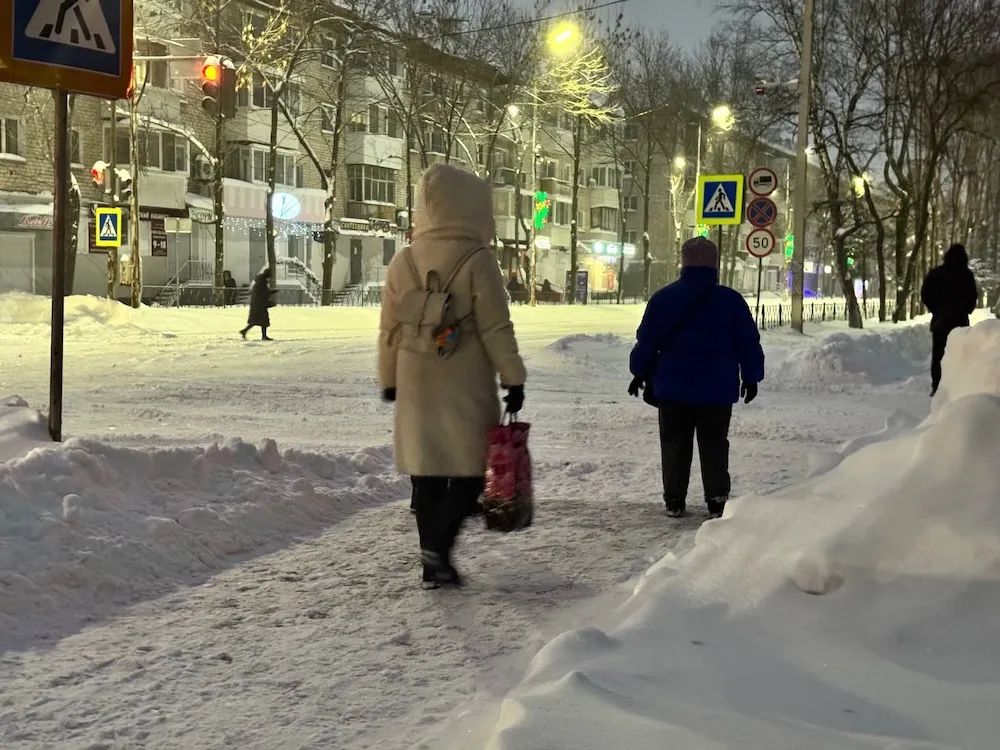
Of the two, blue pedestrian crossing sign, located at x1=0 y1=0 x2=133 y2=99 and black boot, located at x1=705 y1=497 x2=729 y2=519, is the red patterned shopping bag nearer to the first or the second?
black boot, located at x1=705 y1=497 x2=729 y2=519

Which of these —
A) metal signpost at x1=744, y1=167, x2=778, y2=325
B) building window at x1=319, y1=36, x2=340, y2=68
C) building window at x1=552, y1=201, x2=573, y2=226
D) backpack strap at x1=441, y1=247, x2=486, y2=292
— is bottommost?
backpack strap at x1=441, y1=247, x2=486, y2=292

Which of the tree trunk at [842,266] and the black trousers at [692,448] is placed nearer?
the black trousers at [692,448]

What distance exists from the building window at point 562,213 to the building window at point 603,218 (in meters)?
3.59

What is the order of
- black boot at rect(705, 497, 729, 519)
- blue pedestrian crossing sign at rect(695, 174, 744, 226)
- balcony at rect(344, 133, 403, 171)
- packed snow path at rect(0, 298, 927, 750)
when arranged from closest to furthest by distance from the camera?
packed snow path at rect(0, 298, 927, 750) < black boot at rect(705, 497, 729, 519) < blue pedestrian crossing sign at rect(695, 174, 744, 226) < balcony at rect(344, 133, 403, 171)

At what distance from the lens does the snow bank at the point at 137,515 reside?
174 inches

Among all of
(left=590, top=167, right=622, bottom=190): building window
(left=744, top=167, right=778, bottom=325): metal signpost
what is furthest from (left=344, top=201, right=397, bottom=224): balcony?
(left=744, top=167, right=778, bottom=325): metal signpost

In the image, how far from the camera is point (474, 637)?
402cm

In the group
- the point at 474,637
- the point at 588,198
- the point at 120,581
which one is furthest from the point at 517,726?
the point at 588,198

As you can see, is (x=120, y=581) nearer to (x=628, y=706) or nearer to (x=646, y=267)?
(x=628, y=706)

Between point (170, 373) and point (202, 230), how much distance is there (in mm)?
28613

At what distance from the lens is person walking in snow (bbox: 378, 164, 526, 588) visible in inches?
178

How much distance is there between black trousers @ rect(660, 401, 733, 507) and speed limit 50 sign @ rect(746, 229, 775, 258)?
12638 mm

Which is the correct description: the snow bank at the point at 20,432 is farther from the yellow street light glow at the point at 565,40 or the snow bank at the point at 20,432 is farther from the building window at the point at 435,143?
the building window at the point at 435,143

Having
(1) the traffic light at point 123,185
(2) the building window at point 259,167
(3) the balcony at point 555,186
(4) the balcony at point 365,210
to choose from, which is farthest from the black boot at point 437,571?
(3) the balcony at point 555,186
